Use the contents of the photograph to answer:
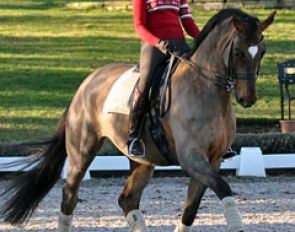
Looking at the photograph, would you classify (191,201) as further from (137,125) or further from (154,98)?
(154,98)

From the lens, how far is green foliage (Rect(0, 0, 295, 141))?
14.7m

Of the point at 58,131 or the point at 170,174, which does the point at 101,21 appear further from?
the point at 58,131

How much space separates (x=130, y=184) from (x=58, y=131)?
85 cm

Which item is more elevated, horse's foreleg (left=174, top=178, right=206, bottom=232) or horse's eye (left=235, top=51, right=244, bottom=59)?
horse's eye (left=235, top=51, right=244, bottom=59)

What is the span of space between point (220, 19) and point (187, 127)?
814mm

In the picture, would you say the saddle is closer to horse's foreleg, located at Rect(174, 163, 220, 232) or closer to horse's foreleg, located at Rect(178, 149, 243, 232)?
horse's foreleg, located at Rect(174, 163, 220, 232)

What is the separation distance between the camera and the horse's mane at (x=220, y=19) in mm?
6661

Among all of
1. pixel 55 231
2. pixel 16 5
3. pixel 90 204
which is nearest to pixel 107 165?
pixel 90 204

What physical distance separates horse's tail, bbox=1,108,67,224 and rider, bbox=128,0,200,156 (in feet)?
3.62

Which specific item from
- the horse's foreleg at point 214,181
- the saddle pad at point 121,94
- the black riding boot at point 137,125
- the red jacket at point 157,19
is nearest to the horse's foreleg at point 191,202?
the black riding boot at point 137,125

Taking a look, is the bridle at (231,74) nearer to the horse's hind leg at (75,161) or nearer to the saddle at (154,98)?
the saddle at (154,98)

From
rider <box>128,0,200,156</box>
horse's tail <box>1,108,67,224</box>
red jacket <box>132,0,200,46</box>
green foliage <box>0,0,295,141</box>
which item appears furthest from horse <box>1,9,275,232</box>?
green foliage <box>0,0,295,141</box>

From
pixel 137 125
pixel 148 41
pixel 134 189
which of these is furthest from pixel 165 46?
pixel 134 189

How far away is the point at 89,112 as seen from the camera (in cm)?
804
